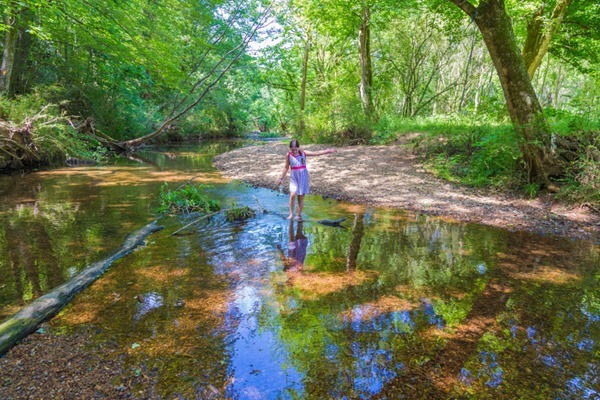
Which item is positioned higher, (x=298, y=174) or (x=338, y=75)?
(x=338, y=75)

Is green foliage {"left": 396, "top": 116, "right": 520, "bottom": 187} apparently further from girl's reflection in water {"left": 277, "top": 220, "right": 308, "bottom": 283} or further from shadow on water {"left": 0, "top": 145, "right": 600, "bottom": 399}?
girl's reflection in water {"left": 277, "top": 220, "right": 308, "bottom": 283}

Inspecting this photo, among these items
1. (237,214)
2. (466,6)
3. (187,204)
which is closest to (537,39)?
(466,6)

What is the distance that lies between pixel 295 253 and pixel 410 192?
5476 mm

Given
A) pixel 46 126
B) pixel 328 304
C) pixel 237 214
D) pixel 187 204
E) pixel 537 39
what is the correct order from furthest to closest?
pixel 537 39 → pixel 46 126 → pixel 187 204 → pixel 237 214 → pixel 328 304

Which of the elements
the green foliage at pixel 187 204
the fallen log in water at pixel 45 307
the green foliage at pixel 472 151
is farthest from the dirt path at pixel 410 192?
the fallen log in water at pixel 45 307

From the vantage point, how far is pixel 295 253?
20.1 feet

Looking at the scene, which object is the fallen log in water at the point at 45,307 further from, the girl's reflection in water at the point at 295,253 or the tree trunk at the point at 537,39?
the tree trunk at the point at 537,39

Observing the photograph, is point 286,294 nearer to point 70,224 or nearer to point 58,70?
point 70,224

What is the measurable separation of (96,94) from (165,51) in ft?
29.0

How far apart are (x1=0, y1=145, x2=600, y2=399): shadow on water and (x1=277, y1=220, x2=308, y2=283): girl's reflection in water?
1.6 inches

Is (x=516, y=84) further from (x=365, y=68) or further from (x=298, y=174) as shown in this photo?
(x=365, y=68)

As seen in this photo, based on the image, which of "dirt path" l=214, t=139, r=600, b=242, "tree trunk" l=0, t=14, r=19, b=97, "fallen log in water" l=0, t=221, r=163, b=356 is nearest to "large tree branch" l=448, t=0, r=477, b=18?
"dirt path" l=214, t=139, r=600, b=242

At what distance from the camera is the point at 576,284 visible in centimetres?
499

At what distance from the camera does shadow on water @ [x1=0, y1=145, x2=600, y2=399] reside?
312 centimetres
